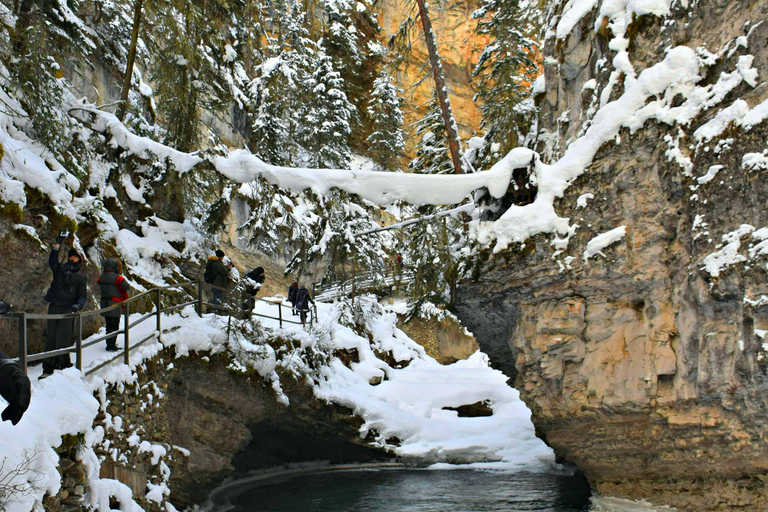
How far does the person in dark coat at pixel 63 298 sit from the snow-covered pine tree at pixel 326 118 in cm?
1746

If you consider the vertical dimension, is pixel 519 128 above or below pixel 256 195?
above

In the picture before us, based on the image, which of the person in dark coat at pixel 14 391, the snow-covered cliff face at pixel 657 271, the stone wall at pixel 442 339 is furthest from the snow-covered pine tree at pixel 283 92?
the person in dark coat at pixel 14 391

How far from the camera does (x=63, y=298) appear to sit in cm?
714

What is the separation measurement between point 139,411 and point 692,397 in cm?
802

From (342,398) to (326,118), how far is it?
1488 cm

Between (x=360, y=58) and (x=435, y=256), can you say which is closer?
(x=435, y=256)

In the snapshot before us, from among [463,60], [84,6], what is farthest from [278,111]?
[463,60]

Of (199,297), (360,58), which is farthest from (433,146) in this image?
(360,58)

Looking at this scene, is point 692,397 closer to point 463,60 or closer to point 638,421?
point 638,421

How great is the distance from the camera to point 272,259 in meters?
29.7

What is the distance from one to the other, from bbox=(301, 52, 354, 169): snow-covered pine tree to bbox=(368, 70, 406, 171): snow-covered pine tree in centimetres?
454

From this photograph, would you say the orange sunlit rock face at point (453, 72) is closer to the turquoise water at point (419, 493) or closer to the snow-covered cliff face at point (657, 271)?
the turquoise water at point (419, 493)

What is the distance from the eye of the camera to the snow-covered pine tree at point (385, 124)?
31.0m

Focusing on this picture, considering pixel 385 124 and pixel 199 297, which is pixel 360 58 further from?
pixel 199 297
